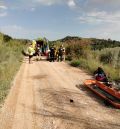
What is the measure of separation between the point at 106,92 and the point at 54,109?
11.4 ft

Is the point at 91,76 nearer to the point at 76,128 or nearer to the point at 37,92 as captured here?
the point at 37,92

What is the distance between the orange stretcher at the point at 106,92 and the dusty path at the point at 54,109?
331 mm

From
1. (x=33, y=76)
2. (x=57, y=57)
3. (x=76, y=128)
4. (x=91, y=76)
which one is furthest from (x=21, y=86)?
(x=57, y=57)

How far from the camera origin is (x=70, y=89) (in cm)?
1588

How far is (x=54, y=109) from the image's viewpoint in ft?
39.4

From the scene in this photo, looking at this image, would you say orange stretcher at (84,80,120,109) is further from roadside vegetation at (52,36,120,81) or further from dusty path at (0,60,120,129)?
roadside vegetation at (52,36,120,81)

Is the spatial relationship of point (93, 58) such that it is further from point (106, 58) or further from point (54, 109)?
point (54, 109)

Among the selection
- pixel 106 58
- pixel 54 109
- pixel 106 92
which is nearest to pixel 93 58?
pixel 106 58

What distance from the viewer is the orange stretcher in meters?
13.0

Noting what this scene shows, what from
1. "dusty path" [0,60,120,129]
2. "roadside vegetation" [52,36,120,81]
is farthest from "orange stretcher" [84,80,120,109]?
"roadside vegetation" [52,36,120,81]

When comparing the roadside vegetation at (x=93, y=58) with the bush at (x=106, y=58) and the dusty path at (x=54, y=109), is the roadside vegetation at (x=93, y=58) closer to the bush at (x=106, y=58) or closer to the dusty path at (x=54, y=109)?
the bush at (x=106, y=58)

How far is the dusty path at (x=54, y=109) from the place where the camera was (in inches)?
404

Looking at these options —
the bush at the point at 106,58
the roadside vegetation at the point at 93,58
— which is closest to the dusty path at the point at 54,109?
the roadside vegetation at the point at 93,58

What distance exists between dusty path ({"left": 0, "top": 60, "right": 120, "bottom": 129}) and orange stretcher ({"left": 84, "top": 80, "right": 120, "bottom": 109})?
1.09 feet
